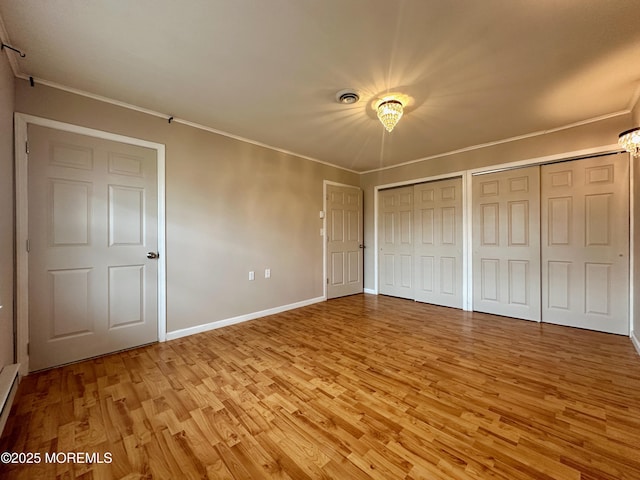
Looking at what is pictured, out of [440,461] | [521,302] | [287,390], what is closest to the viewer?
[440,461]

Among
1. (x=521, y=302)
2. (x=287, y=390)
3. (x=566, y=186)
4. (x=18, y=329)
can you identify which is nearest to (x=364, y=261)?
(x=521, y=302)

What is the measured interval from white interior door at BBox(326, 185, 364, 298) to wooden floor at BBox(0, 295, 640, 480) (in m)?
2.06

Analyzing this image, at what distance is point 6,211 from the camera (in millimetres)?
1896

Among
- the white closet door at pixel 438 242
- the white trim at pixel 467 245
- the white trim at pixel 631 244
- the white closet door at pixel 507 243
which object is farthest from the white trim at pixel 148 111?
the white trim at pixel 631 244

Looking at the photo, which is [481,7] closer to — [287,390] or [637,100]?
[637,100]

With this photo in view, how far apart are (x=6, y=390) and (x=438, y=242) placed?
481cm

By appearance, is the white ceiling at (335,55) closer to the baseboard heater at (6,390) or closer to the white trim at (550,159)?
the white trim at (550,159)

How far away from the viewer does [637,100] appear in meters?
2.50

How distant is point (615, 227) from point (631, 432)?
8.07 ft

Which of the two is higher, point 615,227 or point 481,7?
point 481,7

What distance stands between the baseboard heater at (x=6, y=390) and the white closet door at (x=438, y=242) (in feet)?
15.4

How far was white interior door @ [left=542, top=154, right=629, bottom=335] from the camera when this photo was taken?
2.93m

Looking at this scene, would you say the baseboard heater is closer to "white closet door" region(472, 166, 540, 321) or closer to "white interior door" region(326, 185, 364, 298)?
"white interior door" region(326, 185, 364, 298)

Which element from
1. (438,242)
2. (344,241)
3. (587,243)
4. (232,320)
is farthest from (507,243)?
(232,320)
